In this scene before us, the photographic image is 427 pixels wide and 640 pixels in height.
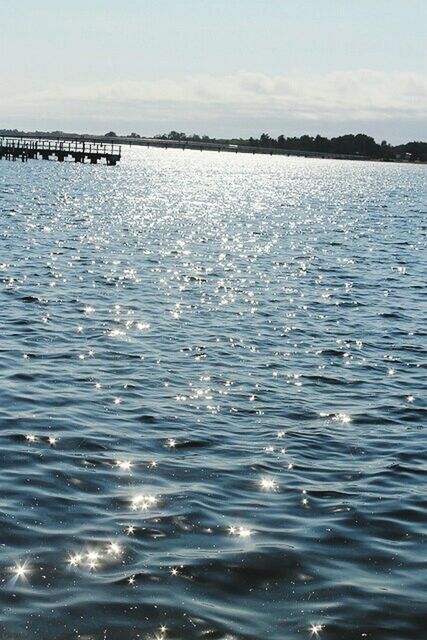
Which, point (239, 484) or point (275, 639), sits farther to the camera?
point (239, 484)

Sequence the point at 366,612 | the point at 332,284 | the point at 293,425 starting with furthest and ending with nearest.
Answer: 1. the point at 332,284
2. the point at 293,425
3. the point at 366,612

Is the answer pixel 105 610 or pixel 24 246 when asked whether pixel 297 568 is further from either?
pixel 24 246

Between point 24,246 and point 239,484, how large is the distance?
114ft

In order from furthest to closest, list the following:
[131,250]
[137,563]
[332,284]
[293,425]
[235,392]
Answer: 1. [131,250]
2. [332,284]
3. [235,392]
4. [293,425]
5. [137,563]

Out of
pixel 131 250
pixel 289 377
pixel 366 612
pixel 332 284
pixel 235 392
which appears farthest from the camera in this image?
pixel 131 250

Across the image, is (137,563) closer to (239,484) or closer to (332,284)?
(239,484)

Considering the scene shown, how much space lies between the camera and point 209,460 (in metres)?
14.9

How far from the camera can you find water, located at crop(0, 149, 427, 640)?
10047 millimetres

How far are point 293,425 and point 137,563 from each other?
6687 mm

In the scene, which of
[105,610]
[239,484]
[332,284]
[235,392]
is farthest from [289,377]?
[332,284]

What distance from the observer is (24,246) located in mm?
46281

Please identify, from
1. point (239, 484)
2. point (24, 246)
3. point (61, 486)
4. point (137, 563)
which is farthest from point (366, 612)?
point (24, 246)

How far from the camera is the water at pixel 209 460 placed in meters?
10.0

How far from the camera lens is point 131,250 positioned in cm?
4947
